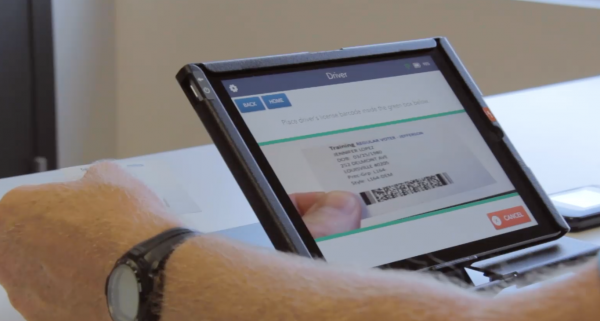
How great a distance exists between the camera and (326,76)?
0.66m

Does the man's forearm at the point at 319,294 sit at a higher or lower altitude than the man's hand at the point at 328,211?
lower

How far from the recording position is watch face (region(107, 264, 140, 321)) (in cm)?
47

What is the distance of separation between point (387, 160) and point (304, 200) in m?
0.10

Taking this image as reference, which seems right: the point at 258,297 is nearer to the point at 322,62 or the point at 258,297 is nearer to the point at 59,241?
the point at 59,241

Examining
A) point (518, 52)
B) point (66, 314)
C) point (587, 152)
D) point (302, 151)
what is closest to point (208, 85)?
point (302, 151)

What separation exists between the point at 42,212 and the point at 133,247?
96 mm

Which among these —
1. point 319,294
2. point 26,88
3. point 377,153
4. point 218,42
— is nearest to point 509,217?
point 377,153

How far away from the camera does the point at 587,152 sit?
1.05 m

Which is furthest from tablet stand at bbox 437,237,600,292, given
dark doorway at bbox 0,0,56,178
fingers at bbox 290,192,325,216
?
dark doorway at bbox 0,0,56,178

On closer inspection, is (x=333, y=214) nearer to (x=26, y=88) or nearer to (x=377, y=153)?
(x=377, y=153)

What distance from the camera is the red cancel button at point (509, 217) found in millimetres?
648

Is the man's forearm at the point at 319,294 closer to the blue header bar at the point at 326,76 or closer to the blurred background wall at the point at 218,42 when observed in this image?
the blue header bar at the point at 326,76

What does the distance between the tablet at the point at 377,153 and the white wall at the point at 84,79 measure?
183 centimetres

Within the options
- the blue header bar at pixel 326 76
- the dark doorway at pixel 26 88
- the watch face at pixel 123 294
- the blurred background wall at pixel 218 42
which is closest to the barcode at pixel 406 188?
the blue header bar at pixel 326 76
